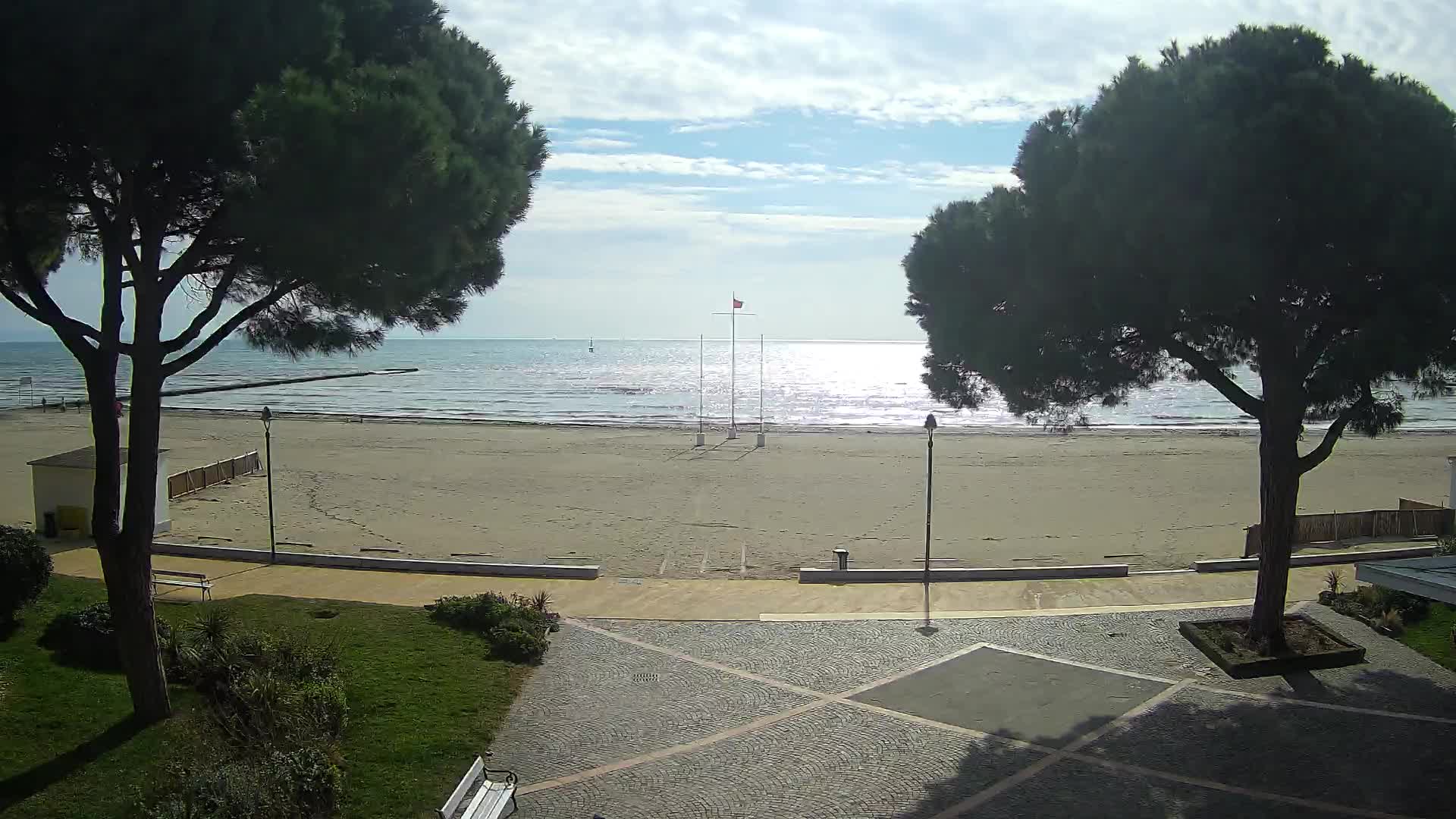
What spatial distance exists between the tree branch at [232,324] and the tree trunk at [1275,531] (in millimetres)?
→ 11070

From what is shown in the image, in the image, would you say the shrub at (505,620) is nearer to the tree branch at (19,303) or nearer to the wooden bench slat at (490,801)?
the wooden bench slat at (490,801)

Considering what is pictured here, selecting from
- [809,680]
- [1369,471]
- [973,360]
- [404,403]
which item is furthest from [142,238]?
[404,403]

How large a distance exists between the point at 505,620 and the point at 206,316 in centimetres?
554

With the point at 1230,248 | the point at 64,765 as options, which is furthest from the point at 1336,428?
the point at 64,765

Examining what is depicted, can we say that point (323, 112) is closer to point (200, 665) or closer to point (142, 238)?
point (142, 238)

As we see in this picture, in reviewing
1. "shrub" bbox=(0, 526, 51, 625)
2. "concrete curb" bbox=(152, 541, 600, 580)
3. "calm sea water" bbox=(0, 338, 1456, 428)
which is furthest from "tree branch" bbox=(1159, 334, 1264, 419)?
"calm sea water" bbox=(0, 338, 1456, 428)

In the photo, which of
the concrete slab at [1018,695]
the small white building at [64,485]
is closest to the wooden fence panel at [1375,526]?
→ the concrete slab at [1018,695]

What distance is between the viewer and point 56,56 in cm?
705

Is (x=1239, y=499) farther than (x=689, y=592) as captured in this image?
Yes

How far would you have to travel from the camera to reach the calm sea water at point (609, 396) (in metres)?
62.6

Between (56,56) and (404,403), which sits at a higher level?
(56,56)

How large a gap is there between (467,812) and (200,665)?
428 cm

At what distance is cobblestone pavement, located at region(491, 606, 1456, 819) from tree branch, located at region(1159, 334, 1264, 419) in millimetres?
3216

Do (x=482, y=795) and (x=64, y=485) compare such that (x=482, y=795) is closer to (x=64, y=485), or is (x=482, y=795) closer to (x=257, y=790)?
(x=257, y=790)
